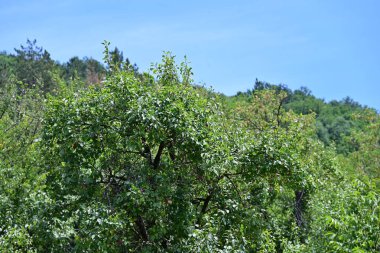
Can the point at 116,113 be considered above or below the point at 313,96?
below

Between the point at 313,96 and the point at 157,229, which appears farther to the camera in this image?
the point at 313,96

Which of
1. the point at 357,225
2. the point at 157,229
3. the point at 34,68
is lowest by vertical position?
the point at 157,229

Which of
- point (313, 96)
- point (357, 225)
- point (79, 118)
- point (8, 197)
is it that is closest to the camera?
point (357, 225)

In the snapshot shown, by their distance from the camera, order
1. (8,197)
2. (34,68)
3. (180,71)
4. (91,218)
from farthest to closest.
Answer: (34,68) → (8,197) → (180,71) → (91,218)

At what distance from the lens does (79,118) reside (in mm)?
11617

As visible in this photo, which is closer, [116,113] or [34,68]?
[116,113]

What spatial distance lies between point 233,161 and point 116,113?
3157 mm

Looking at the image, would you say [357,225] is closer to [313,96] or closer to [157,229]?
[157,229]

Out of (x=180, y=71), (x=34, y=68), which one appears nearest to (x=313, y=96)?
(x=34, y=68)

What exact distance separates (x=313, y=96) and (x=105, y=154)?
108 metres

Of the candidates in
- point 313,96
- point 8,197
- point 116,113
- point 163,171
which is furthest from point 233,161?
point 313,96

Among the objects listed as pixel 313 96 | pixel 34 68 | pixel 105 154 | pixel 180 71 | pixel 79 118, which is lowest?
pixel 105 154

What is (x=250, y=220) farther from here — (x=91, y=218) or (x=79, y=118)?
(x=79, y=118)

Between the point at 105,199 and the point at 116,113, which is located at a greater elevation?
the point at 116,113
